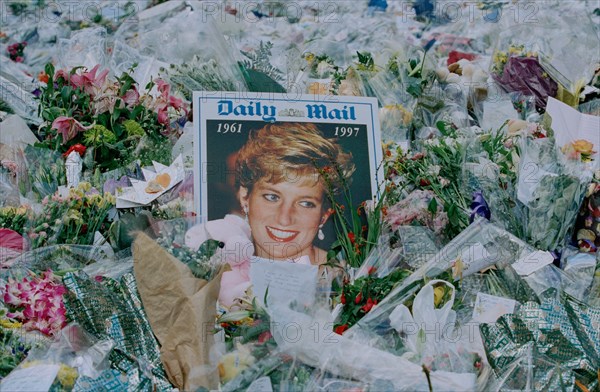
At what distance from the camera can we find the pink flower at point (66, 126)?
8.92 ft

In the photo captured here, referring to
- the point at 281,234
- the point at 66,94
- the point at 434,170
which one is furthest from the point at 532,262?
the point at 66,94

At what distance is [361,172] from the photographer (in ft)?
8.37

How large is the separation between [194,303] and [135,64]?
1605 millimetres

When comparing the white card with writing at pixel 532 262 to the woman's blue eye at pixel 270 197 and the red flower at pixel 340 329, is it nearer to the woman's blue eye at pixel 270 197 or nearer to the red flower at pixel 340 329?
the red flower at pixel 340 329

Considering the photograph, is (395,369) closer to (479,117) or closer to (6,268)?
(6,268)

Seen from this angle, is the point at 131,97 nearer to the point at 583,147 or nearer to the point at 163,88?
the point at 163,88

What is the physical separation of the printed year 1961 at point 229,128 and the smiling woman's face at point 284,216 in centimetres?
22

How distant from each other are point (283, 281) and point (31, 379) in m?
0.67

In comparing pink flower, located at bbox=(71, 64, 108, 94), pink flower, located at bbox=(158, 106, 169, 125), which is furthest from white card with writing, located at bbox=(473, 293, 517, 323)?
pink flower, located at bbox=(71, 64, 108, 94)

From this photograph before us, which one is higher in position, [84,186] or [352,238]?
[84,186]

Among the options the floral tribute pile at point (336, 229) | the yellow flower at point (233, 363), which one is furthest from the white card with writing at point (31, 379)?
the yellow flower at point (233, 363)

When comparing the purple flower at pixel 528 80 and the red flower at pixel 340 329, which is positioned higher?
the purple flower at pixel 528 80

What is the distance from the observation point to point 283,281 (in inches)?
79.1

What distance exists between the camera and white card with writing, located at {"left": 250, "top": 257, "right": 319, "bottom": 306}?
197 centimetres
